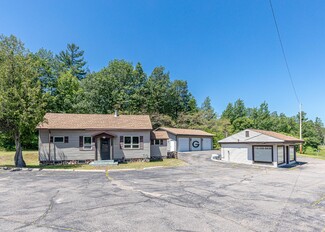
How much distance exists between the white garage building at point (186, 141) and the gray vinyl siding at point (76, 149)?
710 centimetres

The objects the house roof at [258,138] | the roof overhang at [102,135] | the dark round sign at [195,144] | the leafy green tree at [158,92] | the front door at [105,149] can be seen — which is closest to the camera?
the house roof at [258,138]

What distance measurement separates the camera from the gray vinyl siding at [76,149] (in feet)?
62.0

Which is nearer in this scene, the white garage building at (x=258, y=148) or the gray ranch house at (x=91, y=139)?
the white garage building at (x=258, y=148)

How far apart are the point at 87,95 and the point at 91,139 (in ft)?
59.6

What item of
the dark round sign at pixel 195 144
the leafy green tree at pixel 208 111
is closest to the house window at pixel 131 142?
the dark round sign at pixel 195 144

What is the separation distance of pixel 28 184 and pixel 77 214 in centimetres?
567

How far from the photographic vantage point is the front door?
65.6 ft

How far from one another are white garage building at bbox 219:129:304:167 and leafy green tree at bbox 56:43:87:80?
1611 inches

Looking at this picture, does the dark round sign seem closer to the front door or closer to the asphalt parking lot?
the front door

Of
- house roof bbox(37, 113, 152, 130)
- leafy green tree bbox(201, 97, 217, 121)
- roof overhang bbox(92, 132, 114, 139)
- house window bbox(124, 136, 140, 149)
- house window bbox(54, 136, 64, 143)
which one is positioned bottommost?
house window bbox(124, 136, 140, 149)

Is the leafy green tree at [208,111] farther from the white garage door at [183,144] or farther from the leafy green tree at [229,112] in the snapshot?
the white garage door at [183,144]

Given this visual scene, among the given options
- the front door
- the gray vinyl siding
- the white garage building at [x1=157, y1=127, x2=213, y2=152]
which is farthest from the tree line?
the front door

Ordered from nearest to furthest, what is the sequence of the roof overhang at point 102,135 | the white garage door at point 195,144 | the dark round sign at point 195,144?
1. the roof overhang at point 102,135
2. the white garage door at point 195,144
3. the dark round sign at point 195,144

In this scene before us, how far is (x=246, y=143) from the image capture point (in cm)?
2002
